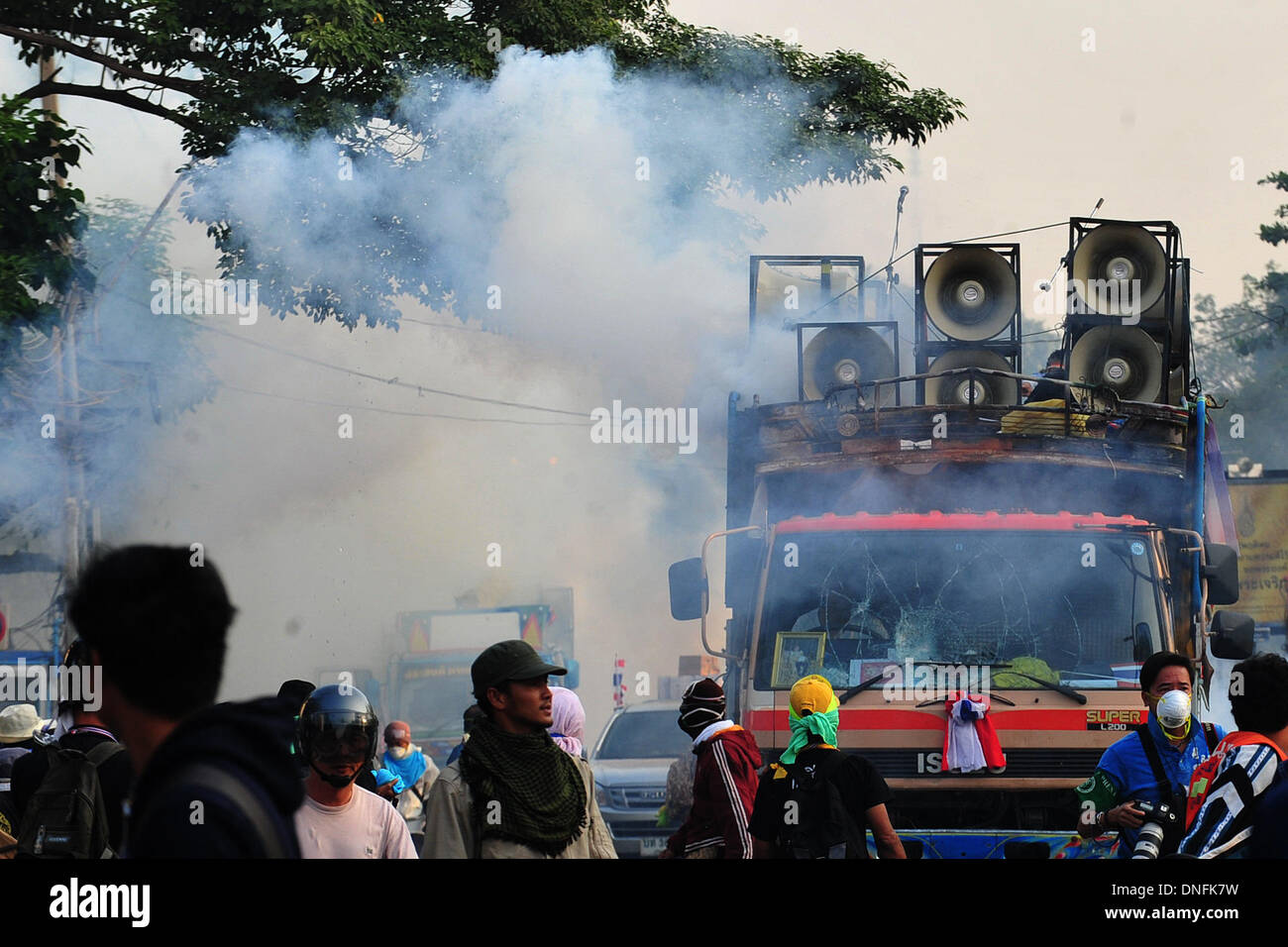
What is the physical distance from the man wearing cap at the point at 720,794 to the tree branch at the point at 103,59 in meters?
7.30

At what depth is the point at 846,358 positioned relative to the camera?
8695 millimetres

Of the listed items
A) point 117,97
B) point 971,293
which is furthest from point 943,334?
point 117,97

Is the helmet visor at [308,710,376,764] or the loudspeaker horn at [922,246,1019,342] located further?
the loudspeaker horn at [922,246,1019,342]

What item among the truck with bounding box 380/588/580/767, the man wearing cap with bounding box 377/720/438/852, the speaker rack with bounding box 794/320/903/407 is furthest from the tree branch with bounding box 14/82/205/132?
the truck with bounding box 380/588/580/767

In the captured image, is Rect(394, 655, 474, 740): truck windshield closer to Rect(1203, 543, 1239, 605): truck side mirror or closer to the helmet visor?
Rect(1203, 543, 1239, 605): truck side mirror

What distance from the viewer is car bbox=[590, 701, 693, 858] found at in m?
11.6

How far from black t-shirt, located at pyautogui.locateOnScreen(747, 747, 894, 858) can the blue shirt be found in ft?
2.62

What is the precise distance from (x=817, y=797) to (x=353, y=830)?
2051 millimetres

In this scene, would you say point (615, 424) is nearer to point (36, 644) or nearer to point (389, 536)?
point (389, 536)

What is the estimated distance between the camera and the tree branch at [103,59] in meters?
11.2

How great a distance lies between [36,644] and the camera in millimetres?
24859

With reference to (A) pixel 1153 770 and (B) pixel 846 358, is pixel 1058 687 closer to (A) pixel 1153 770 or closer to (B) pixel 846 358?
(A) pixel 1153 770

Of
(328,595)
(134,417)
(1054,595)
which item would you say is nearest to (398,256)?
(134,417)
